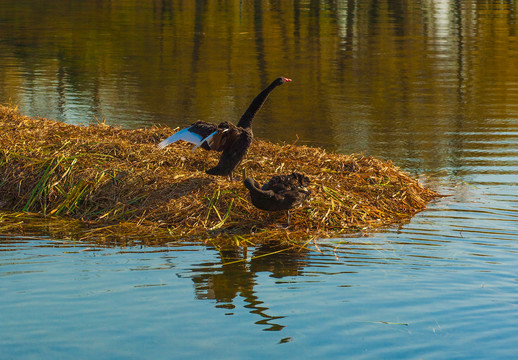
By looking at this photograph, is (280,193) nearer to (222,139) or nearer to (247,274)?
(222,139)

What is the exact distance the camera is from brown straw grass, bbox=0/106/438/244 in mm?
8039

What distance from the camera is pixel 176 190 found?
28.5 ft

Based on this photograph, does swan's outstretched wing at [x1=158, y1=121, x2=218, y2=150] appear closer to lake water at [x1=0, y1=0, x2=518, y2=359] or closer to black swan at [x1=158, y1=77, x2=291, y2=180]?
black swan at [x1=158, y1=77, x2=291, y2=180]

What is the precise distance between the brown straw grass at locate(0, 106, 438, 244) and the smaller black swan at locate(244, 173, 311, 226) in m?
0.32

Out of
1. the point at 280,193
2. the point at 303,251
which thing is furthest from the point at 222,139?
the point at 303,251

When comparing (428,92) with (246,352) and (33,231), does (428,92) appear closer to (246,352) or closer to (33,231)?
(33,231)

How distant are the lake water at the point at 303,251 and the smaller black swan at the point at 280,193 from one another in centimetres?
59

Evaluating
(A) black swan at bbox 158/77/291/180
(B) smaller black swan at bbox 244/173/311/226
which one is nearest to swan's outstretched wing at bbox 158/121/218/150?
(A) black swan at bbox 158/77/291/180

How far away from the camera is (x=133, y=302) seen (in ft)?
18.8

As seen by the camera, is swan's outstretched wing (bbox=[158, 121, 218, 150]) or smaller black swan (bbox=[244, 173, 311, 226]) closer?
smaller black swan (bbox=[244, 173, 311, 226])

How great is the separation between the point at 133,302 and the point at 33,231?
262 centimetres

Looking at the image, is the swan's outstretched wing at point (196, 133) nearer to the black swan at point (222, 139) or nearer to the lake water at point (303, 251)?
the black swan at point (222, 139)

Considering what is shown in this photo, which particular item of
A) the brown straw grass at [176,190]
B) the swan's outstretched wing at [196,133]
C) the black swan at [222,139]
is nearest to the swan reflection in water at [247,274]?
the brown straw grass at [176,190]

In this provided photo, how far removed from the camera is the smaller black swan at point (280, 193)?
24.7 ft
